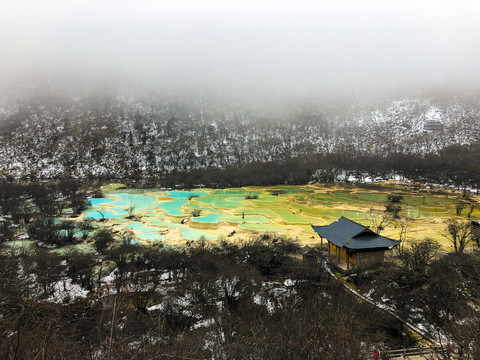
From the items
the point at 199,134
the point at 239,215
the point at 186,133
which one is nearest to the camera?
the point at 239,215

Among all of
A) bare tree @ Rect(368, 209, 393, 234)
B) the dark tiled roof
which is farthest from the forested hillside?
the dark tiled roof

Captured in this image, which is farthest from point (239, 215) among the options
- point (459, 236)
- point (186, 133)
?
point (186, 133)

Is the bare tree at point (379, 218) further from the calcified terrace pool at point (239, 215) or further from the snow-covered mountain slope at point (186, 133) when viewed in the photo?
the snow-covered mountain slope at point (186, 133)

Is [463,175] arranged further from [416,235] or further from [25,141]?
[25,141]

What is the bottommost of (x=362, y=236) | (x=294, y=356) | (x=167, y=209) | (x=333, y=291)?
(x=167, y=209)

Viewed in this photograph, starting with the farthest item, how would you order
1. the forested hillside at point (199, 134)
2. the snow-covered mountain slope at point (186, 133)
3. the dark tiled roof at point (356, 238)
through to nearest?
the snow-covered mountain slope at point (186, 133)
the forested hillside at point (199, 134)
the dark tiled roof at point (356, 238)

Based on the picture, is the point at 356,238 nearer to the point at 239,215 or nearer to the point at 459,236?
the point at 459,236

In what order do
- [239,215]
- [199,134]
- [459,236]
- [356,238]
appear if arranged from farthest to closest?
[199,134]
[239,215]
[459,236]
[356,238]

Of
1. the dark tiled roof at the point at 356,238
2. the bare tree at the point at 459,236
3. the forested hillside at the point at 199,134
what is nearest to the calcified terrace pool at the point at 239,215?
the dark tiled roof at the point at 356,238

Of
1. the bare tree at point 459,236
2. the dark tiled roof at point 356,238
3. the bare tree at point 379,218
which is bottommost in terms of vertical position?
the bare tree at point 379,218

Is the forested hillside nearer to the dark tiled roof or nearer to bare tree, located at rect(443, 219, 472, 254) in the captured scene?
bare tree, located at rect(443, 219, 472, 254)

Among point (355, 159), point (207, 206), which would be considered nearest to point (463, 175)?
point (355, 159)
